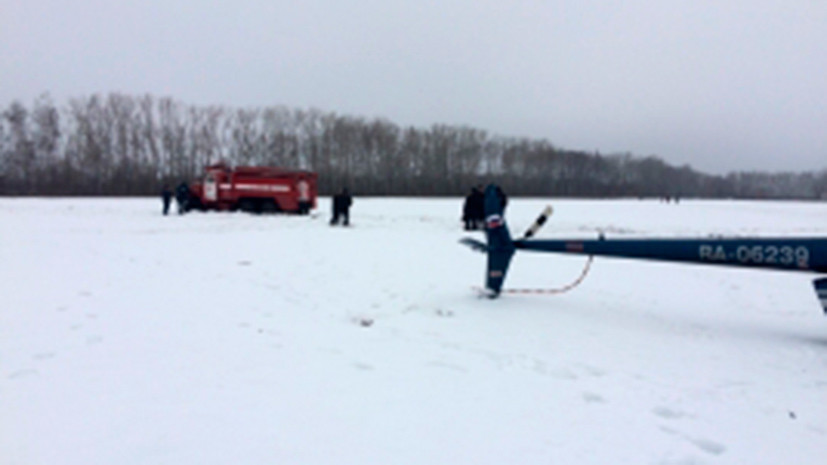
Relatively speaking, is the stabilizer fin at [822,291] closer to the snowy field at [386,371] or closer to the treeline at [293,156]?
the snowy field at [386,371]

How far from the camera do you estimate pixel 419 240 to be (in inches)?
524

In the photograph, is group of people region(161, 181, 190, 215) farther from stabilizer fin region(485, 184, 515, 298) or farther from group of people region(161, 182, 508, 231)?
stabilizer fin region(485, 184, 515, 298)

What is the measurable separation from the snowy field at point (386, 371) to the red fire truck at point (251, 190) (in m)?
14.3

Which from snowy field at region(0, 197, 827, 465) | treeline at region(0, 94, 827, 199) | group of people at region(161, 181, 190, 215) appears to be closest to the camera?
snowy field at region(0, 197, 827, 465)

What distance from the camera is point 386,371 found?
12.0 ft

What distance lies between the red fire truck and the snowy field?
14.3 meters

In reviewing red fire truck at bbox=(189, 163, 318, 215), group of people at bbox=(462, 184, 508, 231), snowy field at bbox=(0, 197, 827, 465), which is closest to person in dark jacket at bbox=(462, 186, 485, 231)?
group of people at bbox=(462, 184, 508, 231)

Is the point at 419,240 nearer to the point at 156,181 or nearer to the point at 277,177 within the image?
the point at 277,177

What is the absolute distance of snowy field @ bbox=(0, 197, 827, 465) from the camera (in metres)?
2.59

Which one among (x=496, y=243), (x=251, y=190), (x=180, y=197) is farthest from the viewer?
(x=251, y=190)

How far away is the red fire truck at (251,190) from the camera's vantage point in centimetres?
2134

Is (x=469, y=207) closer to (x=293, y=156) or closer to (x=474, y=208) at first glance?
(x=474, y=208)

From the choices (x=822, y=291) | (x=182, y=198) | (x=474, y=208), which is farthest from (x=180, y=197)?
(x=822, y=291)

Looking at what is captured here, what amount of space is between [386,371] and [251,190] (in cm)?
1972
